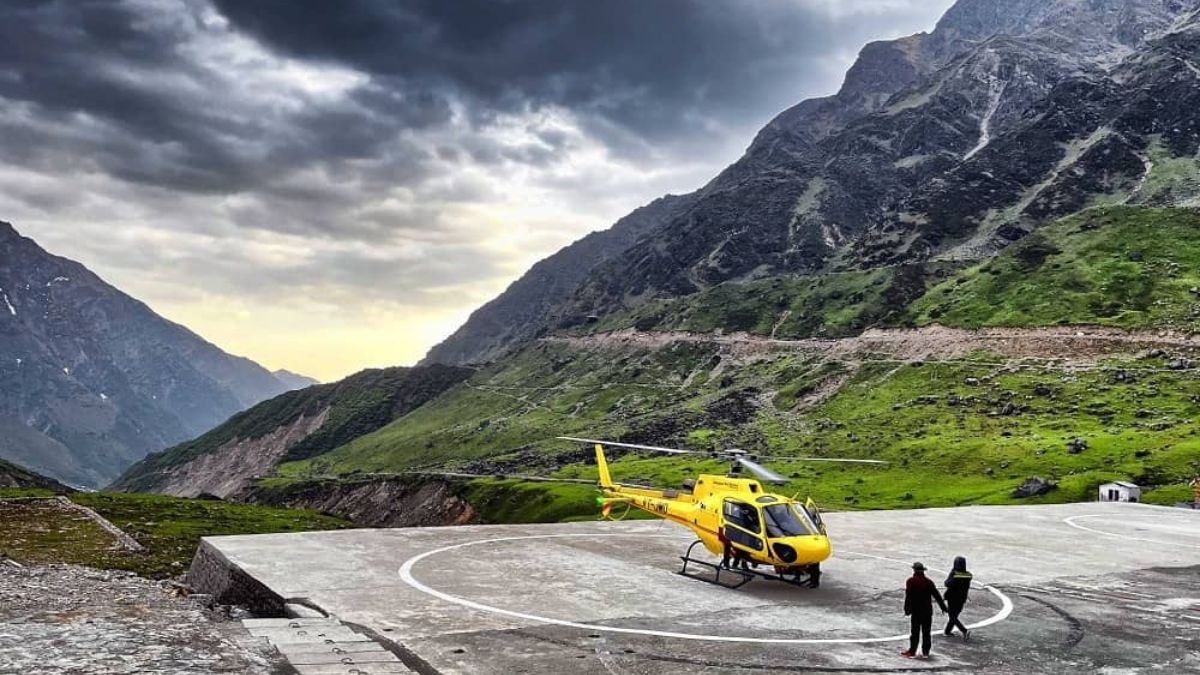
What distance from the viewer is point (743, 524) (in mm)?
23797

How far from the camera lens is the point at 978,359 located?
131 meters

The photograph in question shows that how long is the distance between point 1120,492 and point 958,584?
4915 centimetres

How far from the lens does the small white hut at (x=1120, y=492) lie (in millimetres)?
56719

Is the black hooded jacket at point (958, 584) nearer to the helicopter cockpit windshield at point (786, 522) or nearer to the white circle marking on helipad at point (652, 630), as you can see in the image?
the white circle marking on helipad at point (652, 630)

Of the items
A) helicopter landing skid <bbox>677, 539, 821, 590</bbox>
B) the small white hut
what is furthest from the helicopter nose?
the small white hut

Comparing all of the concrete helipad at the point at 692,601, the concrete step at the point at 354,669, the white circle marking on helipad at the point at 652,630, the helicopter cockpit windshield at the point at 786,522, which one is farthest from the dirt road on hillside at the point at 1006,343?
the concrete step at the point at 354,669

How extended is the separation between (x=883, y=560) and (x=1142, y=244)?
15602 centimetres

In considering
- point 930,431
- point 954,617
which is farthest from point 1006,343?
point 954,617

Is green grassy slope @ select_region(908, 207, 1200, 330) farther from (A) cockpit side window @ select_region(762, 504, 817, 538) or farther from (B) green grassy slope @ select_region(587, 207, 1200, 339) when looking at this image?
(A) cockpit side window @ select_region(762, 504, 817, 538)

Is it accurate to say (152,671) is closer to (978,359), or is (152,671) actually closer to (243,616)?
(243,616)

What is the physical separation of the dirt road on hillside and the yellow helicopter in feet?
370

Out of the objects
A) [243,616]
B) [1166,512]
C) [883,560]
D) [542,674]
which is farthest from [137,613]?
[1166,512]

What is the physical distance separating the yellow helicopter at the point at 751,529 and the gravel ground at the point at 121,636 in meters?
13.0

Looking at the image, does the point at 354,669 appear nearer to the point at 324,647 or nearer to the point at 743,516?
the point at 324,647
